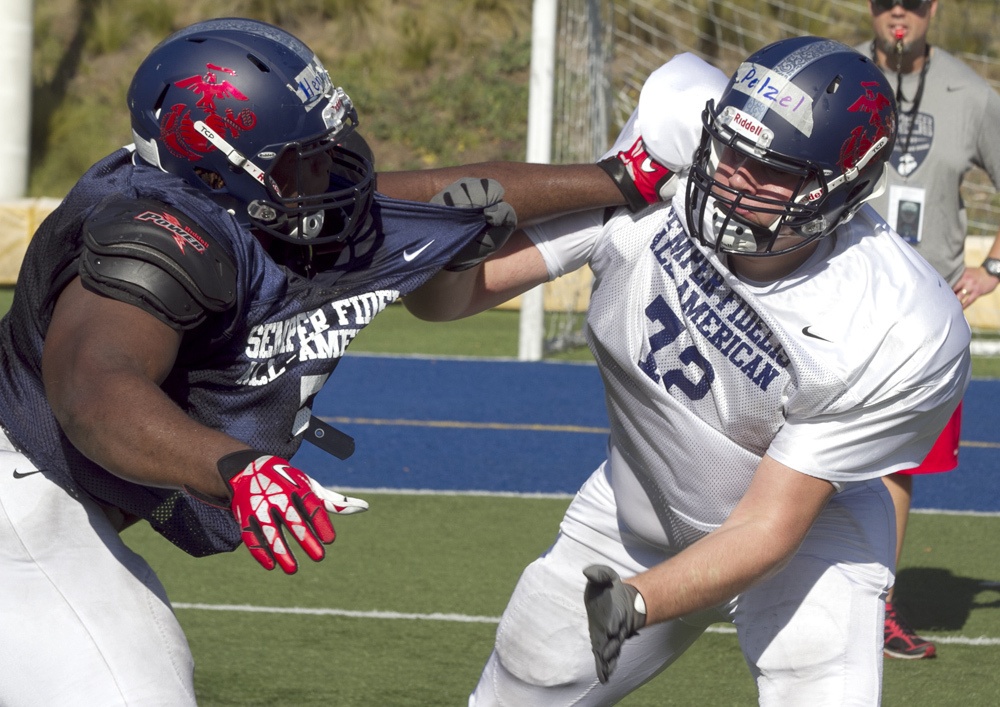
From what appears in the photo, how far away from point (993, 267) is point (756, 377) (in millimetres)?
2896

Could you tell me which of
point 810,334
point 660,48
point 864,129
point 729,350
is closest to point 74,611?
point 729,350

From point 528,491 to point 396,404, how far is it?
1869mm

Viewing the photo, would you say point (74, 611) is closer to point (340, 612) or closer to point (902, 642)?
point (340, 612)

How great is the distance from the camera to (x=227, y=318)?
2.47 meters

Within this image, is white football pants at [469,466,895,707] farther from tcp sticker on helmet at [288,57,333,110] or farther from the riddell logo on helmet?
tcp sticker on helmet at [288,57,333,110]

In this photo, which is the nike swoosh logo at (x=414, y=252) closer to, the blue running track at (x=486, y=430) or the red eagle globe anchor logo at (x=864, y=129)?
the red eagle globe anchor logo at (x=864, y=129)

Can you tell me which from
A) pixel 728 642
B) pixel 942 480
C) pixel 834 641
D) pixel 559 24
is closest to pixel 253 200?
pixel 834 641

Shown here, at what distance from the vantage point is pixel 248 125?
2.58 m

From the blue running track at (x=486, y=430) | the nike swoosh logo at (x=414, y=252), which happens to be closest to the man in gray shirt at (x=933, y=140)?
the blue running track at (x=486, y=430)

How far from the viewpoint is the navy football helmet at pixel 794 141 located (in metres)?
2.74

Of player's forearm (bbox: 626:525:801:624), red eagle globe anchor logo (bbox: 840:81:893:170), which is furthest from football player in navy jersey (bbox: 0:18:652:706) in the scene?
red eagle globe anchor logo (bbox: 840:81:893:170)

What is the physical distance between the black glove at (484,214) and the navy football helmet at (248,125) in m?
0.30

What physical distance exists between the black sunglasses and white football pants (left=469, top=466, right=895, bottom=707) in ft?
8.63

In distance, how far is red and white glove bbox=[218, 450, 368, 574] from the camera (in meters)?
1.97
